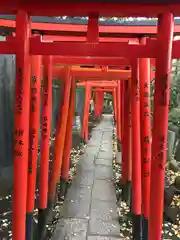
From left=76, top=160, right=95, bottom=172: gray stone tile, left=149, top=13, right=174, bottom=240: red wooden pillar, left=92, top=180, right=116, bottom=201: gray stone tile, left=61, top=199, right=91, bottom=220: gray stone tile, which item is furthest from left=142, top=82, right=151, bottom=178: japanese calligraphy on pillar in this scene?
left=76, top=160, right=95, bottom=172: gray stone tile

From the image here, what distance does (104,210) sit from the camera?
4859 millimetres

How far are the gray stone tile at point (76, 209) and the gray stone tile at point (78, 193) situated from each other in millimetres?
149

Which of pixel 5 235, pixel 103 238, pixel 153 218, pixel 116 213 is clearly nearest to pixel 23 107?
pixel 153 218

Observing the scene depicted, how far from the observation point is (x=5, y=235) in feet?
14.0

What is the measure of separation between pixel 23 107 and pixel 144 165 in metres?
1.42

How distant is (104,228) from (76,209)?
0.80 metres

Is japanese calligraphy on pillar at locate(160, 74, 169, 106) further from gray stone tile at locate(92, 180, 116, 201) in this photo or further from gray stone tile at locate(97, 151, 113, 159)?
gray stone tile at locate(97, 151, 113, 159)

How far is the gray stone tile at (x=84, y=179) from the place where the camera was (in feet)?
21.0

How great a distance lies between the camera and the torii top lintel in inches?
77.3

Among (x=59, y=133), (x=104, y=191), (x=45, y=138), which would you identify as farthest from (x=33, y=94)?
(x=104, y=191)

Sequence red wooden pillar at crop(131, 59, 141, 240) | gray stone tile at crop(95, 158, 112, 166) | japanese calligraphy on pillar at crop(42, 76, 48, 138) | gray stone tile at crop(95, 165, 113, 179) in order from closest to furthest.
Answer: red wooden pillar at crop(131, 59, 141, 240)
japanese calligraphy on pillar at crop(42, 76, 48, 138)
gray stone tile at crop(95, 165, 113, 179)
gray stone tile at crop(95, 158, 112, 166)

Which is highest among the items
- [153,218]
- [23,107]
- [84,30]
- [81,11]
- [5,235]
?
[84,30]

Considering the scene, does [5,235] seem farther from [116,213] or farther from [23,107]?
[23,107]

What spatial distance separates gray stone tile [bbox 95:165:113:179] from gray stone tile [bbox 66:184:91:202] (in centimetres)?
88
